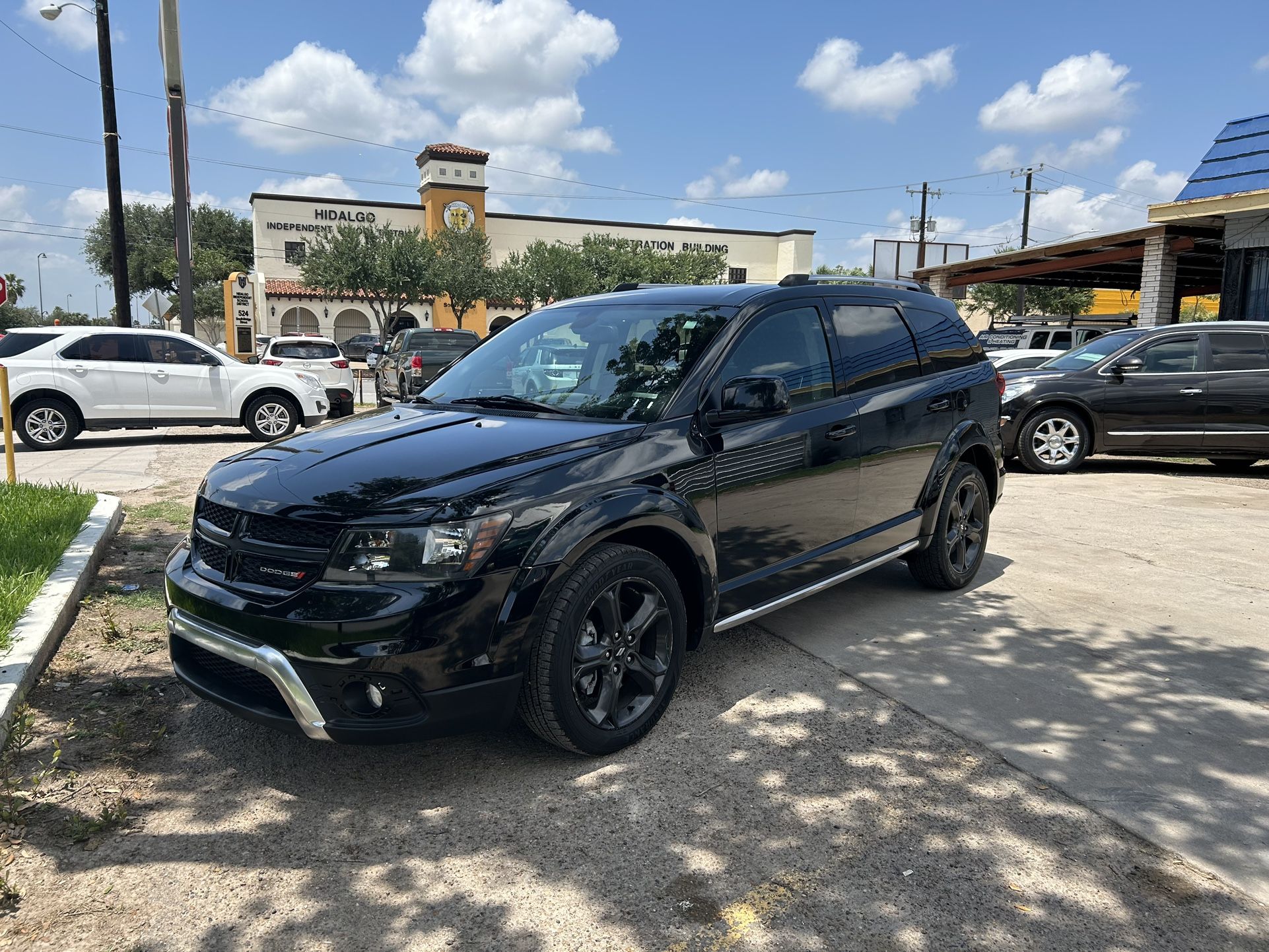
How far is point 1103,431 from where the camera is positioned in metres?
10.6

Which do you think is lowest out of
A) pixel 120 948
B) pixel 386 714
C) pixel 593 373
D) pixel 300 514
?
pixel 120 948

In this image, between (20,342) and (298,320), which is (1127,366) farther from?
(298,320)

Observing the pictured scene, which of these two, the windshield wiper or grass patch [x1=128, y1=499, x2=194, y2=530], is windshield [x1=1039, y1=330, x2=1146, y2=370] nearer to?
the windshield wiper

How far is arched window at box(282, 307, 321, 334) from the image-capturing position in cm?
4809

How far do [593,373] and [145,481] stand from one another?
7.32 meters

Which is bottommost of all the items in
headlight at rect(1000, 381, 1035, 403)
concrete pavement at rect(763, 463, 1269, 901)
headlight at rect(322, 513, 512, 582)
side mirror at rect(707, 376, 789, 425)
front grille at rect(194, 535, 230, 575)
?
concrete pavement at rect(763, 463, 1269, 901)

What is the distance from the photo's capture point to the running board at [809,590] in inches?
155

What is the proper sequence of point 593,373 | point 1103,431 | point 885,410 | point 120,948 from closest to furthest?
point 120,948
point 593,373
point 885,410
point 1103,431

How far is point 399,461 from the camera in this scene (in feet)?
10.8

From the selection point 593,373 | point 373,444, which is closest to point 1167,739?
point 593,373

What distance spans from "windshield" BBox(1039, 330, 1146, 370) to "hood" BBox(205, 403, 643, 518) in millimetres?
8960

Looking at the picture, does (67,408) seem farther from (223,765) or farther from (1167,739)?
(1167,739)

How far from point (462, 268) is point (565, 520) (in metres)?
43.1

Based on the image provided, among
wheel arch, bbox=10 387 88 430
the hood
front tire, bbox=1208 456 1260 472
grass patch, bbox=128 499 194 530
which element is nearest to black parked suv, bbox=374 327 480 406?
wheel arch, bbox=10 387 88 430
